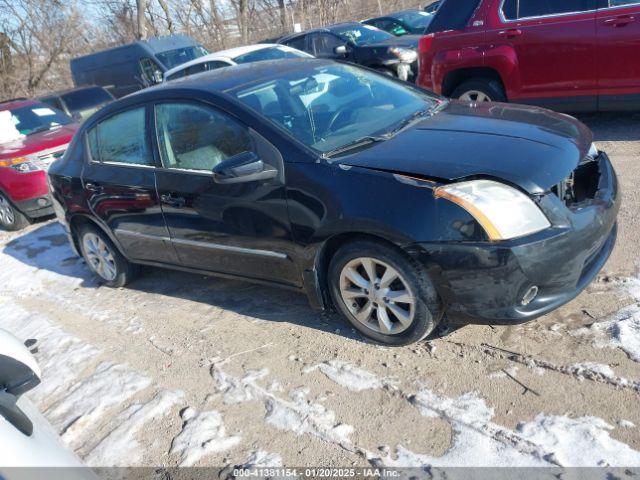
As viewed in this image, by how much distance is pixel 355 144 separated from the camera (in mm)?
3777

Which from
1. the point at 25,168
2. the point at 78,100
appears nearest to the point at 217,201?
the point at 25,168

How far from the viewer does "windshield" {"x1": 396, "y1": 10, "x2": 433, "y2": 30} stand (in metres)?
16.5

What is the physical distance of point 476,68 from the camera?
7363mm

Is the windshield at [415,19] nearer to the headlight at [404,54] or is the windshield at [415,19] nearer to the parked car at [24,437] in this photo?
the headlight at [404,54]

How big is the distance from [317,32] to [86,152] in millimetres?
9442

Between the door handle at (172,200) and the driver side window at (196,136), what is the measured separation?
21 cm

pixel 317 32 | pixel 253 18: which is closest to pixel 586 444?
pixel 317 32

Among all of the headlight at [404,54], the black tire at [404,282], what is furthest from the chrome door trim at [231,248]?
the headlight at [404,54]

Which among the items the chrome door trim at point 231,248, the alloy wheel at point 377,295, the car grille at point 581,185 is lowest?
the alloy wheel at point 377,295

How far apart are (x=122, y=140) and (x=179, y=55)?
1240 centimetres

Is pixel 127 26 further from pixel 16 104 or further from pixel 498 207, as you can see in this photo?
pixel 498 207

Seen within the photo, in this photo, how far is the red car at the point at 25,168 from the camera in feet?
25.8

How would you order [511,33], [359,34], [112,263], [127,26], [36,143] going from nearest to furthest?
[112,263] → [511,33] → [36,143] → [359,34] → [127,26]

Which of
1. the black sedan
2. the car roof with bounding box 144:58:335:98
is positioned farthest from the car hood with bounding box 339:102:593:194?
the car roof with bounding box 144:58:335:98
